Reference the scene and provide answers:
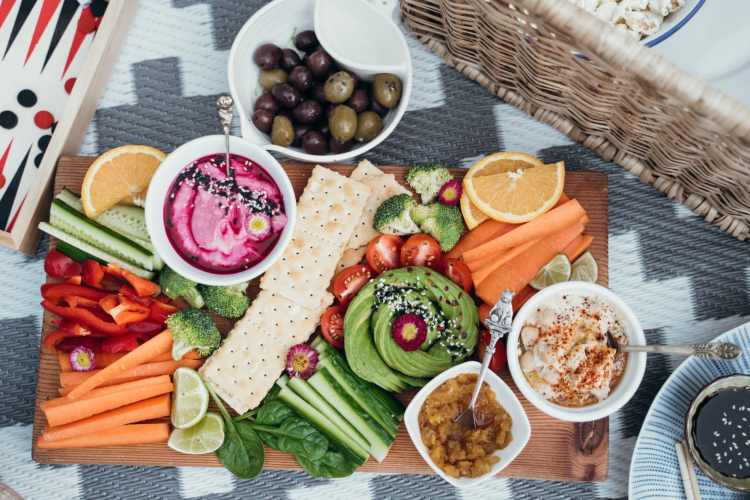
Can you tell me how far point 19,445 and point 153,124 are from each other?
1895 millimetres

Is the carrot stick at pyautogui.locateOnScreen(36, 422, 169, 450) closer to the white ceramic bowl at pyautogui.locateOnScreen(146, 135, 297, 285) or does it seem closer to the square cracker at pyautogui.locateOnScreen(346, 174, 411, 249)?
the white ceramic bowl at pyautogui.locateOnScreen(146, 135, 297, 285)

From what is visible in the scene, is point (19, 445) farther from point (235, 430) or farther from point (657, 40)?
point (657, 40)

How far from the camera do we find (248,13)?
2.79 m

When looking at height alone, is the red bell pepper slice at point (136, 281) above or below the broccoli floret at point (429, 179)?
below

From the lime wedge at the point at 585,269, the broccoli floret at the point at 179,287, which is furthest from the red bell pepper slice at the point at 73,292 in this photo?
the lime wedge at the point at 585,269

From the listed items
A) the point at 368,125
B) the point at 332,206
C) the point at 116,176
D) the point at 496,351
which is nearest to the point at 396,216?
the point at 332,206

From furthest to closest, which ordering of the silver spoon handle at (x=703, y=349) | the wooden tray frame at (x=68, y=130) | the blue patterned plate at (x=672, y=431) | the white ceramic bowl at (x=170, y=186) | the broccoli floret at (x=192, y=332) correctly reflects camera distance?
1. the wooden tray frame at (x=68, y=130)
2. the blue patterned plate at (x=672, y=431)
3. the broccoli floret at (x=192, y=332)
4. the white ceramic bowl at (x=170, y=186)
5. the silver spoon handle at (x=703, y=349)

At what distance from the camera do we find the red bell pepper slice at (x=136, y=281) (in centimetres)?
236

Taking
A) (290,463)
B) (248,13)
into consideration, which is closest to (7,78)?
A: (248,13)

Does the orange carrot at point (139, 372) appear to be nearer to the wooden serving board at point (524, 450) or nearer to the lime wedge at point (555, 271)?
the wooden serving board at point (524, 450)

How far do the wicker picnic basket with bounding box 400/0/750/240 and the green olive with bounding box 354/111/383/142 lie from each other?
563 mm

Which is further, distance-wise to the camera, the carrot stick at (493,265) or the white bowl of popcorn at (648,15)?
the carrot stick at (493,265)

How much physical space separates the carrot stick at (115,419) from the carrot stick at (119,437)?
0.07 feet

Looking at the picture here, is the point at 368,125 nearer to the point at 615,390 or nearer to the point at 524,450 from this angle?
the point at 615,390
